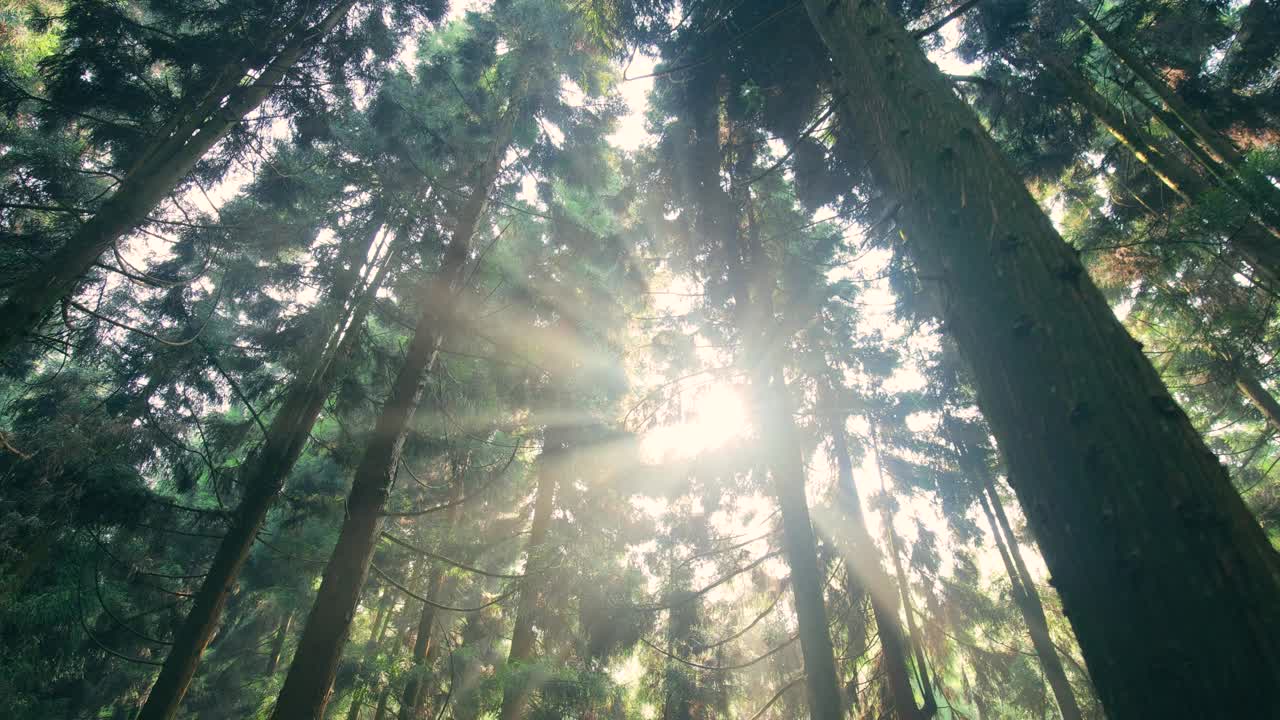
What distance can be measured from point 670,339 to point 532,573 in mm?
5590

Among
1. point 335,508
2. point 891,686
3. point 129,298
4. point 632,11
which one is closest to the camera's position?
point 632,11

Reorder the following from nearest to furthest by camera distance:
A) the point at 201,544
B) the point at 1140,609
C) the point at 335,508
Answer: the point at 1140,609, the point at 335,508, the point at 201,544

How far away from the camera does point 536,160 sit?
28.7 feet

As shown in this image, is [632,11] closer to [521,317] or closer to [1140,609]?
[521,317]

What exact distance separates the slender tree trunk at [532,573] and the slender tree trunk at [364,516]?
1868mm

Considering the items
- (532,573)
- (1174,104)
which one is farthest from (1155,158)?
(532,573)

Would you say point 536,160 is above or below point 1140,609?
above

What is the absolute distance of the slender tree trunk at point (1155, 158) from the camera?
5.24 m

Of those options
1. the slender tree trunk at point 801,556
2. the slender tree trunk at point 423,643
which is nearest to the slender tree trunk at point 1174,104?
the slender tree trunk at point 801,556

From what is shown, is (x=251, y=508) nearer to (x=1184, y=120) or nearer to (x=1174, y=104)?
(x=1184, y=120)

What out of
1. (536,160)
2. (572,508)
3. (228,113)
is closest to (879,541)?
(572,508)

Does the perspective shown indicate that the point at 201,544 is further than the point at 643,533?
Yes

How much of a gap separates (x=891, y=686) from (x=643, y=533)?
5.35 m

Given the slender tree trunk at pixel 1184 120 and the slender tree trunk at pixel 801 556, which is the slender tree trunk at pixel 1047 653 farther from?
the slender tree trunk at pixel 1184 120
